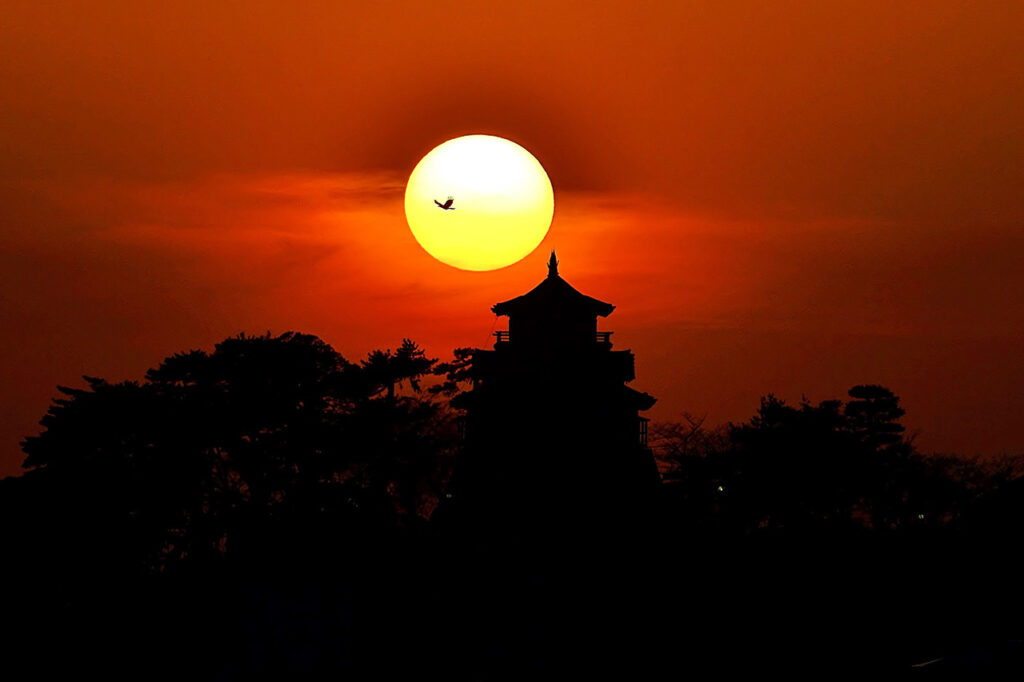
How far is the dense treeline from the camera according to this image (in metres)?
34.4

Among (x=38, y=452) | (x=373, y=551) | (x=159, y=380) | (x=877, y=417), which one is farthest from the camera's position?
(x=877, y=417)

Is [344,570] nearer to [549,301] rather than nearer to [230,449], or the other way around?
[230,449]

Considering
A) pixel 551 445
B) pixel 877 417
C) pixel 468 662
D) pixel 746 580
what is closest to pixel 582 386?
pixel 551 445

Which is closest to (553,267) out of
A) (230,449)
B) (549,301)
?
(549,301)

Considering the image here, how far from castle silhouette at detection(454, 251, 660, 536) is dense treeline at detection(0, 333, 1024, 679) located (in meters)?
1.46

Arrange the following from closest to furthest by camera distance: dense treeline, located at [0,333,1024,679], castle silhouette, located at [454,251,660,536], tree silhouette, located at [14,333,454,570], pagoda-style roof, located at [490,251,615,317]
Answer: dense treeline, located at [0,333,1024,679]
tree silhouette, located at [14,333,454,570]
castle silhouette, located at [454,251,660,536]
pagoda-style roof, located at [490,251,615,317]

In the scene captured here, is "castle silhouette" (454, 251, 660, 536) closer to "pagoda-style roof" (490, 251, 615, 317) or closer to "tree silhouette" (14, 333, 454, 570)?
"pagoda-style roof" (490, 251, 615, 317)

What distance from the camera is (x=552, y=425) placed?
51.1m

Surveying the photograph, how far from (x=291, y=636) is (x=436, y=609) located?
4.01m

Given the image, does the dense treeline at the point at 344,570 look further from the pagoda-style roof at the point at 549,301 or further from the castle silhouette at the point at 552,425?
the pagoda-style roof at the point at 549,301

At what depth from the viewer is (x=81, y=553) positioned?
134 ft

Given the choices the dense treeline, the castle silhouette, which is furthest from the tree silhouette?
A: the castle silhouette

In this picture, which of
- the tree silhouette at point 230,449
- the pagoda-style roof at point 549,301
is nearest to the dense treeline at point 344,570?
the tree silhouette at point 230,449

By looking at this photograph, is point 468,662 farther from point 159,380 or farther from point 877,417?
point 877,417
